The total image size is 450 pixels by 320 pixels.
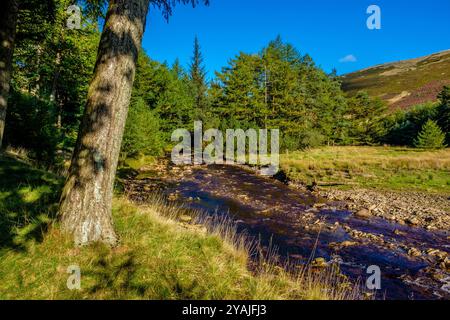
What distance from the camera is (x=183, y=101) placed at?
3784 centimetres

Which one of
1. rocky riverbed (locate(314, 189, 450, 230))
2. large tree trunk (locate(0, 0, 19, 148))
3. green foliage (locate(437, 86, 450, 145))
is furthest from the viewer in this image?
green foliage (locate(437, 86, 450, 145))

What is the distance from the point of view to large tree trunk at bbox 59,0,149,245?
4.04m

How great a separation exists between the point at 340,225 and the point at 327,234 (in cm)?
139

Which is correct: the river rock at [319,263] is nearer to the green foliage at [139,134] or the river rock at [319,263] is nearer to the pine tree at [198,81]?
the green foliage at [139,134]

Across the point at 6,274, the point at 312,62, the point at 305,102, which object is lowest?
the point at 6,274

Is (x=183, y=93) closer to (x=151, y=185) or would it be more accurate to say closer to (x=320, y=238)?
(x=151, y=185)

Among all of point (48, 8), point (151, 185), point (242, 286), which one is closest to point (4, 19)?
point (48, 8)

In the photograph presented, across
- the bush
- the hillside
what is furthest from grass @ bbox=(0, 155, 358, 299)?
the hillside

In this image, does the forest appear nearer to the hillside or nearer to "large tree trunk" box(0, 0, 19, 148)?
"large tree trunk" box(0, 0, 19, 148)

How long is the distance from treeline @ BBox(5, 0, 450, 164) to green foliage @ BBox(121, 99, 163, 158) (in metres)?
0.08

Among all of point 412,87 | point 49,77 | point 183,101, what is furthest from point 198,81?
point 412,87

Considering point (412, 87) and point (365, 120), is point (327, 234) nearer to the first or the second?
point (365, 120)

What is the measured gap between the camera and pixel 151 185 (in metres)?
16.6

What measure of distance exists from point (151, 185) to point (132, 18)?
13329 mm
